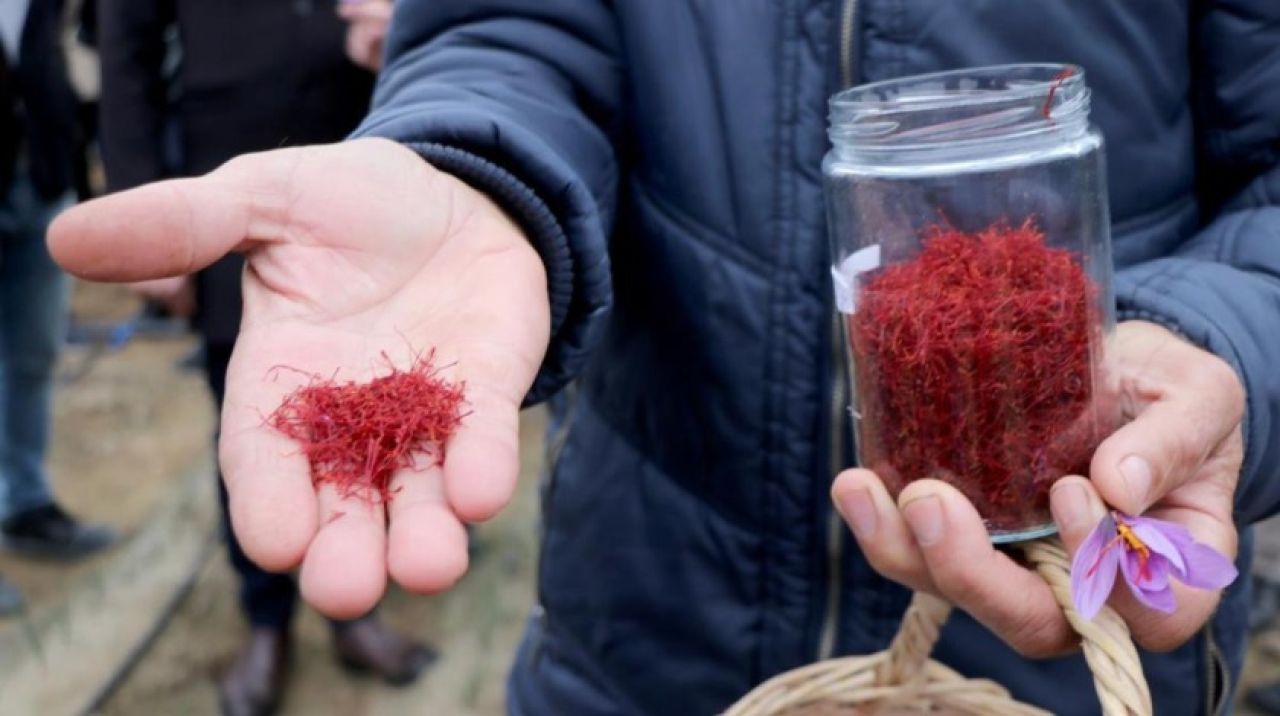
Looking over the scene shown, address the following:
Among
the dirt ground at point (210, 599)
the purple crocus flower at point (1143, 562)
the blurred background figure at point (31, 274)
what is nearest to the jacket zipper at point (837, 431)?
the purple crocus flower at point (1143, 562)

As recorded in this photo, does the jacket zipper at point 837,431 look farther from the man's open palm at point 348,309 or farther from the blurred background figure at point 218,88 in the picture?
the blurred background figure at point 218,88

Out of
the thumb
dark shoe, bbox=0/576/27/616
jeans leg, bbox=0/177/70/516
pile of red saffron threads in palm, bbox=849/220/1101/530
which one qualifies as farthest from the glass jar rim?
dark shoe, bbox=0/576/27/616

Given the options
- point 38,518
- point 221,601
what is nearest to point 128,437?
point 38,518

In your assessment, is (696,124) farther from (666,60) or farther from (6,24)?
(6,24)

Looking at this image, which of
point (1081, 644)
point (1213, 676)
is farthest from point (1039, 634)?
point (1213, 676)

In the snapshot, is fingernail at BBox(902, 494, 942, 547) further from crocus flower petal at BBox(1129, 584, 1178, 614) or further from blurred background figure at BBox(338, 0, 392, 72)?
blurred background figure at BBox(338, 0, 392, 72)

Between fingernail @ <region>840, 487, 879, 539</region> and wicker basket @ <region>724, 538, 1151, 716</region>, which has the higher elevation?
fingernail @ <region>840, 487, 879, 539</region>
